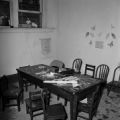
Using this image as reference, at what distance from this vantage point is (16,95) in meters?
3.23

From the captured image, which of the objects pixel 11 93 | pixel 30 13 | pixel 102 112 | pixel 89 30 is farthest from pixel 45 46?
pixel 102 112

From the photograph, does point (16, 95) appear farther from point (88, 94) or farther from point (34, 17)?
point (34, 17)

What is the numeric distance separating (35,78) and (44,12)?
2.91 m

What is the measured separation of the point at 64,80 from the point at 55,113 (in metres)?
0.62

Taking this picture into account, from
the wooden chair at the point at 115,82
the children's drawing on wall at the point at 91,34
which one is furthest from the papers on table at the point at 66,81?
the children's drawing on wall at the point at 91,34

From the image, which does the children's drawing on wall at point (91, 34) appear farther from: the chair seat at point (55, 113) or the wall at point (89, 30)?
the chair seat at point (55, 113)

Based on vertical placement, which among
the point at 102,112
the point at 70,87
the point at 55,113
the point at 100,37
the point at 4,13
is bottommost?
the point at 102,112

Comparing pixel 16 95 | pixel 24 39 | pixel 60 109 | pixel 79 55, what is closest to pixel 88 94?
pixel 60 109

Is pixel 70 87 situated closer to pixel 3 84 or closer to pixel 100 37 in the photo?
pixel 3 84

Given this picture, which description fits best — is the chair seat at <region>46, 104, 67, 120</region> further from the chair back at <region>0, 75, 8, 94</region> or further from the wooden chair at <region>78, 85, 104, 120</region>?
the chair back at <region>0, 75, 8, 94</region>

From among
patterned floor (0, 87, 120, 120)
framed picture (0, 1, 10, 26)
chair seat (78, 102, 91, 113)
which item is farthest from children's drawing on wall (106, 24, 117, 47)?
framed picture (0, 1, 10, 26)

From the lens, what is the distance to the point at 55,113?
8.48 ft

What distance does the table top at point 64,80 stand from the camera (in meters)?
2.67

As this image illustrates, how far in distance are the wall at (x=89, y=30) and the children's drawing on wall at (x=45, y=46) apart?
40 cm
